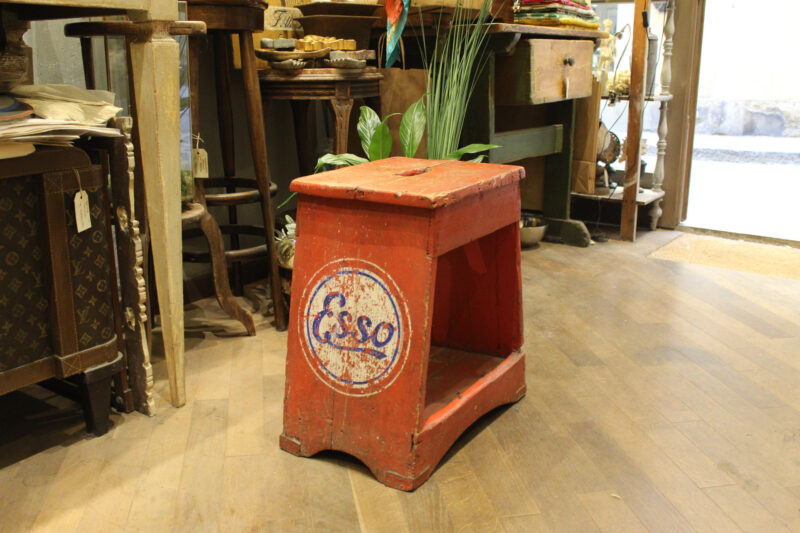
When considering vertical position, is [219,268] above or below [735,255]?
above

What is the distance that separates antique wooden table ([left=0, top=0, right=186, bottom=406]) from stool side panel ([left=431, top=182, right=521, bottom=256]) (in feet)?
2.09

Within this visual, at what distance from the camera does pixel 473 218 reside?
1.52 m

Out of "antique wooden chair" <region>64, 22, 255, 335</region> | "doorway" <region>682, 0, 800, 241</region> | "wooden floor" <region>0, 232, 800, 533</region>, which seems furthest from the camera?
"doorway" <region>682, 0, 800, 241</region>

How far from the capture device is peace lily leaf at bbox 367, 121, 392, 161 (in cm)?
205

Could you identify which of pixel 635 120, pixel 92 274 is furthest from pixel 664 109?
pixel 92 274

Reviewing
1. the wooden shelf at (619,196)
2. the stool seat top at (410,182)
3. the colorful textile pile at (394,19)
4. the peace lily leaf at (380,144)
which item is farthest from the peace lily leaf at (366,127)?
the wooden shelf at (619,196)

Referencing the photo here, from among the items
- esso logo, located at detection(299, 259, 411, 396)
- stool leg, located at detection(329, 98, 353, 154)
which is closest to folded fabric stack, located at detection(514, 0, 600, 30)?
stool leg, located at detection(329, 98, 353, 154)

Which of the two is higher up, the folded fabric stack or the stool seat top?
the folded fabric stack

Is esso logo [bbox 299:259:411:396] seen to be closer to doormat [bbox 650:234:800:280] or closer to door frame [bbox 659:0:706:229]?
doormat [bbox 650:234:800:280]

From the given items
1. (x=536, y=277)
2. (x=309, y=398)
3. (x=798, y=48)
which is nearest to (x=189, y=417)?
(x=309, y=398)

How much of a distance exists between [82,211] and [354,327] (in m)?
0.60

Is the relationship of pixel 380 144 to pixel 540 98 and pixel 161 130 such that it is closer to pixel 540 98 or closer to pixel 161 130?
pixel 161 130

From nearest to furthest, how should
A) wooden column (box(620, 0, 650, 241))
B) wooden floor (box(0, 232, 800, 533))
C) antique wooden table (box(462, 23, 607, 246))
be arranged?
wooden floor (box(0, 232, 800, 533))
antique wooden table (box(462, 23, 607, 246))
wooden column (box(620, 0, 650, 241))

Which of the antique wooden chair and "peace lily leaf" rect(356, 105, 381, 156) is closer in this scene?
the antique wooden chair
